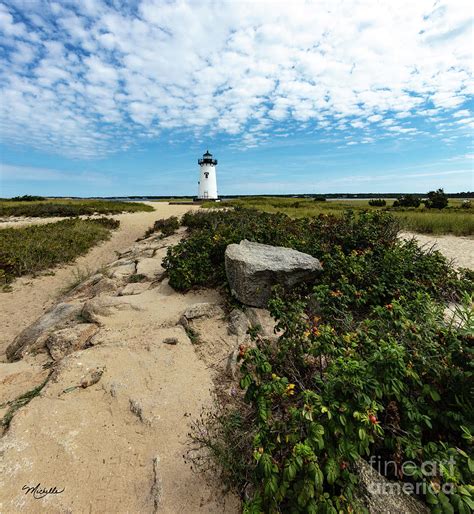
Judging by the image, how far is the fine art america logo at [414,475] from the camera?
176cm

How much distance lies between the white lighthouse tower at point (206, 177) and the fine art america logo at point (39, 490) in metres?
49.3

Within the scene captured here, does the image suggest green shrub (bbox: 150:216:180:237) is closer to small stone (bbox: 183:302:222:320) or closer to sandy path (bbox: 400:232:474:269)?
small stone (bbox: 183:302:222:320)

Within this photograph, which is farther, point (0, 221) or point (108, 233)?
point (0, 221)

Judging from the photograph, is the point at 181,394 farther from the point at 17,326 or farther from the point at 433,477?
the point at 17,326

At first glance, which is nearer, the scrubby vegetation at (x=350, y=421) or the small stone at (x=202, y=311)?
the scrubby vegetation at (x=350, y=421)

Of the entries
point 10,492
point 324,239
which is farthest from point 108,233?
point 10,492

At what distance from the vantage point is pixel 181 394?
357cm

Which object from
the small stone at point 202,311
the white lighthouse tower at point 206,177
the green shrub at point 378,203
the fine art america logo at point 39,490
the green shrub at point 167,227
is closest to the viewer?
the fine art america logo at point 39,490

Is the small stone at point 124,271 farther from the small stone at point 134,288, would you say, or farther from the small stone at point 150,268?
the small stone at point 134,288

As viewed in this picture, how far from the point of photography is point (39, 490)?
248 centimetres

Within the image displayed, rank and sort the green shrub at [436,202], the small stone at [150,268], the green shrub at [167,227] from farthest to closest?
the green shrub at [436,202] < the green shrub at [167,227] < the small stone at [150,268]

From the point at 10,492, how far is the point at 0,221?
2474 cm

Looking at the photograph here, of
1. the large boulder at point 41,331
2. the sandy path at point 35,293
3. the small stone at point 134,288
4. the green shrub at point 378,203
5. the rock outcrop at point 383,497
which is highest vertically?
the rock outcrop at point 383,497

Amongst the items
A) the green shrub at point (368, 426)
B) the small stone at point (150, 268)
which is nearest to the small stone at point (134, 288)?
the small stone at point (150, 268)
